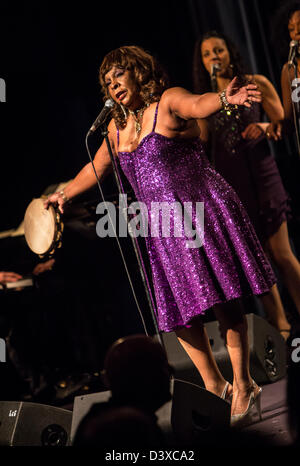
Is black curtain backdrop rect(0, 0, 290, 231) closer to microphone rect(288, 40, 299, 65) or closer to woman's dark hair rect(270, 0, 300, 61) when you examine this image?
woman's dark hair rect(270, 0, 300, 61)

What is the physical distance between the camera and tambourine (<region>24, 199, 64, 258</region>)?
297 centimetres

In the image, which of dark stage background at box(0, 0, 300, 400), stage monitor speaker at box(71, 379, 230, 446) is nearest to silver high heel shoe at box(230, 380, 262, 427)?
stage monitor speaker at box(71, 379, 230, 446)

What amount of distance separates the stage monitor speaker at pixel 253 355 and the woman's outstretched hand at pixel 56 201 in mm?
1050

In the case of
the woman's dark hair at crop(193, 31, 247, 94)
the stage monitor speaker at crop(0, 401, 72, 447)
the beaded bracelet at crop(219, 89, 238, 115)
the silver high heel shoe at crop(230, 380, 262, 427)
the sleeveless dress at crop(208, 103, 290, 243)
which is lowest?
the silver high heel shoe at crop(230, 380, 262, 427)

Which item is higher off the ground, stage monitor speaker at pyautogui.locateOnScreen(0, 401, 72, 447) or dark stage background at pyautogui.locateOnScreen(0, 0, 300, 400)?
dark stage background at pyautogui.locateOnScreen(0, 0, 300, 400)

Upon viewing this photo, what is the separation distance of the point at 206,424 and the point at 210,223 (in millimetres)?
883

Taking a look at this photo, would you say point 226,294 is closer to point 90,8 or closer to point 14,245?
point 14,245

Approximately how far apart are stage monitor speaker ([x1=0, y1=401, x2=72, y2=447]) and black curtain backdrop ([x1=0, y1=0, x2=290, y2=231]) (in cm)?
230

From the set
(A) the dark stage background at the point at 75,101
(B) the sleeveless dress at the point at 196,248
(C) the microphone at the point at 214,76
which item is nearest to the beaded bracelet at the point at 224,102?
(B) the sleeveless dress at the point at 196,248

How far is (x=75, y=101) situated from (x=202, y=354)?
3.67 m

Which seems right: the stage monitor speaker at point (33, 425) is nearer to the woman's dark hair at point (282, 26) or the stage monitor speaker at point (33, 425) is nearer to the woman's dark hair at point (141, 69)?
the woman's dark hair at point (141, 69)

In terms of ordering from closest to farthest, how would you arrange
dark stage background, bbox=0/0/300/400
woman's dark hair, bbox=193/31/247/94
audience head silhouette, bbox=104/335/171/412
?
audience head silhouette, bbox=104/335/171/412 → woman's dark hair, bbox=193/31/247/94 → dark stage background, bbox=0/0/300/400

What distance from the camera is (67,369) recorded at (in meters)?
4.65

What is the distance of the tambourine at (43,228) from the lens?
2975mm
